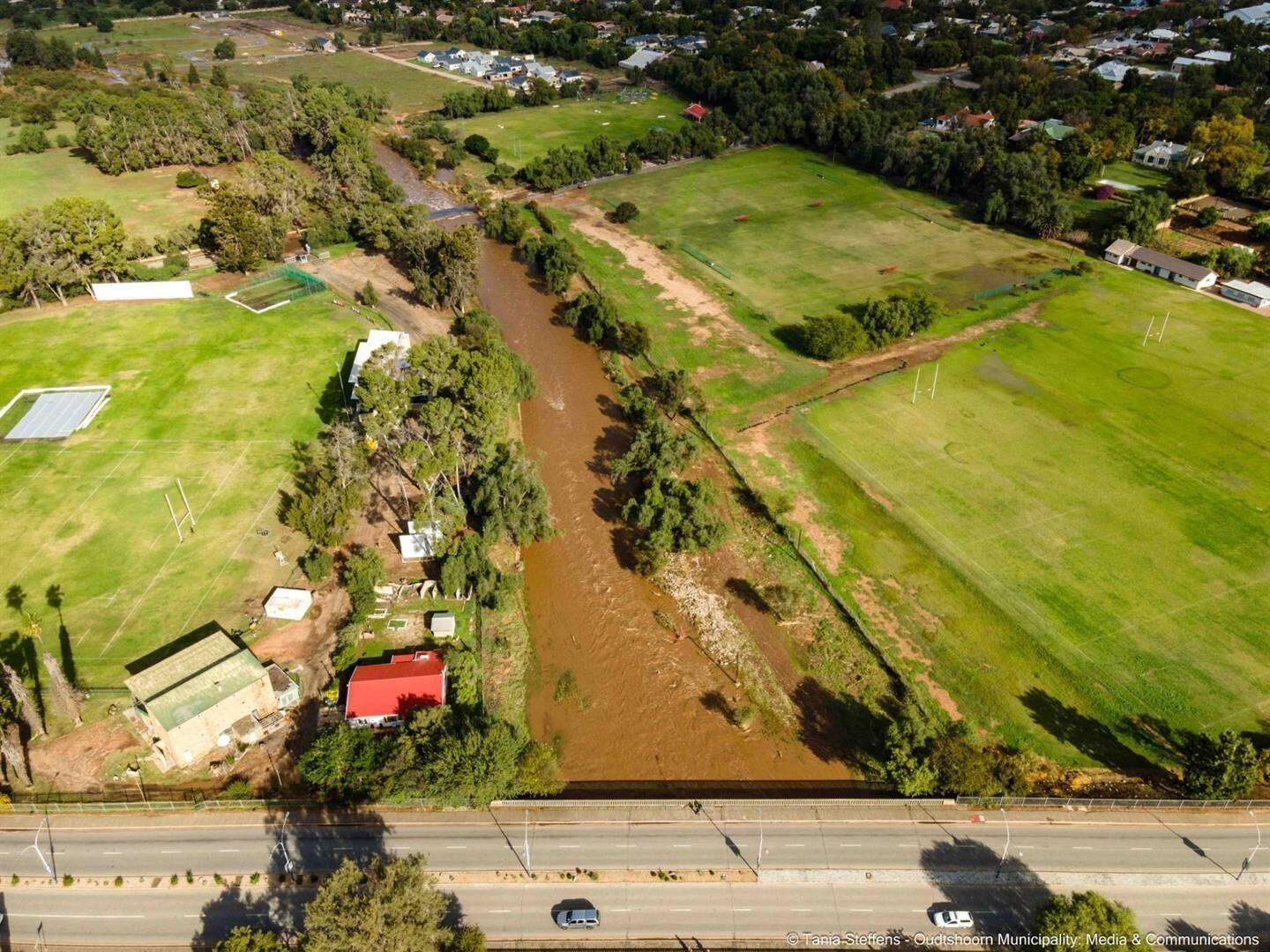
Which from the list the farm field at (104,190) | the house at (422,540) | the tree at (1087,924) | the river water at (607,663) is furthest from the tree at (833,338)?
the farm field at (104,190)

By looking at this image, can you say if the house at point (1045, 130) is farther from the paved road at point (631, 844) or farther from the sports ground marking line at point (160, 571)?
the sports ground marking line at point (160, 571)

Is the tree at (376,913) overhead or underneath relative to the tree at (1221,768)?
overhead

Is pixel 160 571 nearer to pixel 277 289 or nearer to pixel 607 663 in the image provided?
pixel 607 663

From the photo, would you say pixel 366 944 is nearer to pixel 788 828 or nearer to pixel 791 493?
pixel 788 828

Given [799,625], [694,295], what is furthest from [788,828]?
[694,295]

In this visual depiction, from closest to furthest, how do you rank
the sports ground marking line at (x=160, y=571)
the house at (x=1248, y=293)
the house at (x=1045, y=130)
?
the sports ground marking line at (x=160, y=571) → the house at (x=1248, y=293) → the house at (x=1045, y=130)

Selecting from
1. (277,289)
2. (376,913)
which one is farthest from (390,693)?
(277,289)

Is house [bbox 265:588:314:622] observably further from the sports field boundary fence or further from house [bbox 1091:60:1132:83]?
house [bbox 1091:60:1132:83]
